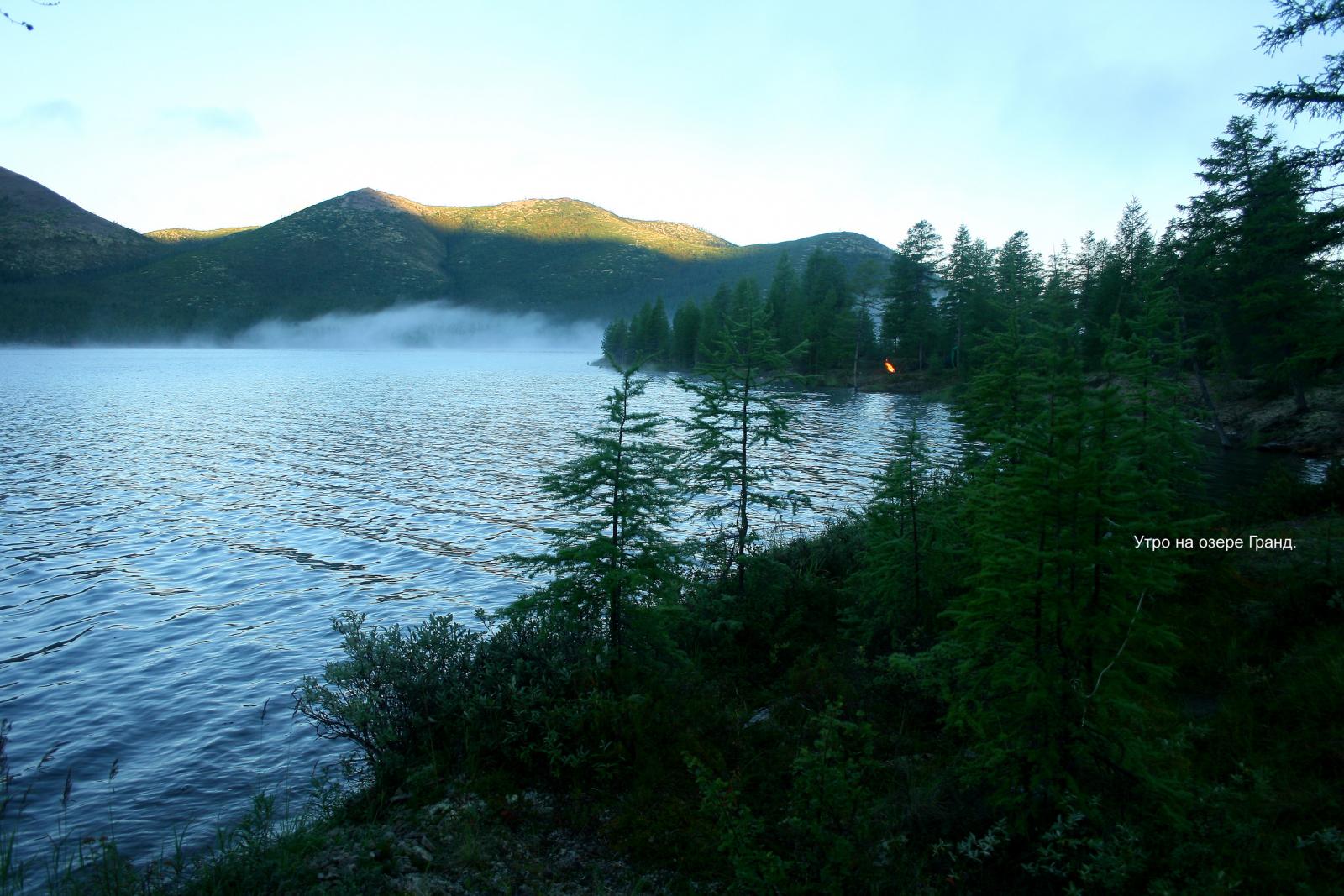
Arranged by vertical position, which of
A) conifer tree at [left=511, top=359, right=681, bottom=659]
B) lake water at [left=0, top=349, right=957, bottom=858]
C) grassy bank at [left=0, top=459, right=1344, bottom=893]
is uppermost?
conifer tree at [left=511, top=359, right=681, bottom=659]

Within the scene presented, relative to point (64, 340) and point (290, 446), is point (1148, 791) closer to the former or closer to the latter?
point (290, 446)

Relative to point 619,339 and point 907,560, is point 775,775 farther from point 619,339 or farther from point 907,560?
point 619,339

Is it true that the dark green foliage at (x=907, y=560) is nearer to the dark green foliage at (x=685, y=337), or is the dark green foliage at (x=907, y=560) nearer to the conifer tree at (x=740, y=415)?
the conifer tree at (x=740, y=415)

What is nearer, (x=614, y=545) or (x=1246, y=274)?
(x=614, y=545)

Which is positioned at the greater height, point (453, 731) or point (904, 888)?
point (904, 888)

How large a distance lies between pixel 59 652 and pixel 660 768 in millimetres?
11606

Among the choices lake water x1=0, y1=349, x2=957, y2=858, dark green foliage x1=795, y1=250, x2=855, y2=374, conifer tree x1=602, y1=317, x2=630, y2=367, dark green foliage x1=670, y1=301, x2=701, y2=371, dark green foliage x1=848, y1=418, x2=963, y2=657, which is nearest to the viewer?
lake water x1=0, y1=349, x2=957, y2=858

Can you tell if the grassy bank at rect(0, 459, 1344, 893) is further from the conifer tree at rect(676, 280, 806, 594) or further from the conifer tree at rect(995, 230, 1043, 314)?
the conifer tree at rect(995, 230, 1043, 314)

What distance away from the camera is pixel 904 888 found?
4949 millimetres

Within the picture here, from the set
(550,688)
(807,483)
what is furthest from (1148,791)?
(807,483)

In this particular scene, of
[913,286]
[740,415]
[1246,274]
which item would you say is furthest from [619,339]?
[740,415]

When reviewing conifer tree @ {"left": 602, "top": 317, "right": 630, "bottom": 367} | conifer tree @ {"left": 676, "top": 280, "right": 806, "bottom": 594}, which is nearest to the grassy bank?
conifer tree @ {"left": 676, "top": 280, "right": 806, "bottom": 594}

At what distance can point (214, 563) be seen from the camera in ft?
54.9

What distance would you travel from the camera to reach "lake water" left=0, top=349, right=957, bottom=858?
8.77m
